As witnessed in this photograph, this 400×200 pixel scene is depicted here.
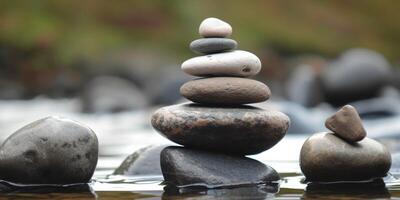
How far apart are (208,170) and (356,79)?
860 inches

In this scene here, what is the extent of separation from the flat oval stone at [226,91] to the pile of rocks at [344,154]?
72 centimetres

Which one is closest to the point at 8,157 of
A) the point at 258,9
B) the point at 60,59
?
the point at 60,59

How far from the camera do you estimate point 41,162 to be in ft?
32.1

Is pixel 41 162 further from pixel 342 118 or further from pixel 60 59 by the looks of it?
pixel 60 59

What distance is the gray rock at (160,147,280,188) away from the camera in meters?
9.61

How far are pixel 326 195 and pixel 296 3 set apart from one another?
3419 inches

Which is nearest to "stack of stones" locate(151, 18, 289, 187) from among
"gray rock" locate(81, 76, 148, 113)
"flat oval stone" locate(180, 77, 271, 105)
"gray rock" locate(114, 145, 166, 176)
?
"flat oval stone" locate(180, 77, 271, 105)

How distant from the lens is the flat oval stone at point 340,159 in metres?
9.80

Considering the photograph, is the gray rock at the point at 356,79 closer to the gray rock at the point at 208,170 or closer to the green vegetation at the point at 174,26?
the gray rock at the point at 208,170

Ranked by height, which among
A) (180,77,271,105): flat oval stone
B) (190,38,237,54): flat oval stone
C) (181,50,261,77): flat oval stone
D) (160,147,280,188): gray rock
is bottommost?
(160,147,280,188): gray rock

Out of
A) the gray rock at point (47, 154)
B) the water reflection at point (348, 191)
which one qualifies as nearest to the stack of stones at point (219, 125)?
the water reflection at point (348, 191)

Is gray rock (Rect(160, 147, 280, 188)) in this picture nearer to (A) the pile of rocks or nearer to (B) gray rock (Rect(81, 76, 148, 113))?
(A) the pile of rocks

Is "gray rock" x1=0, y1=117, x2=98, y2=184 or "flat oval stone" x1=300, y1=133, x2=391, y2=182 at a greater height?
"flat oval stone" x1=300, y1=133, x2=391, y2=182

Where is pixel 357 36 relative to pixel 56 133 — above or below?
above
